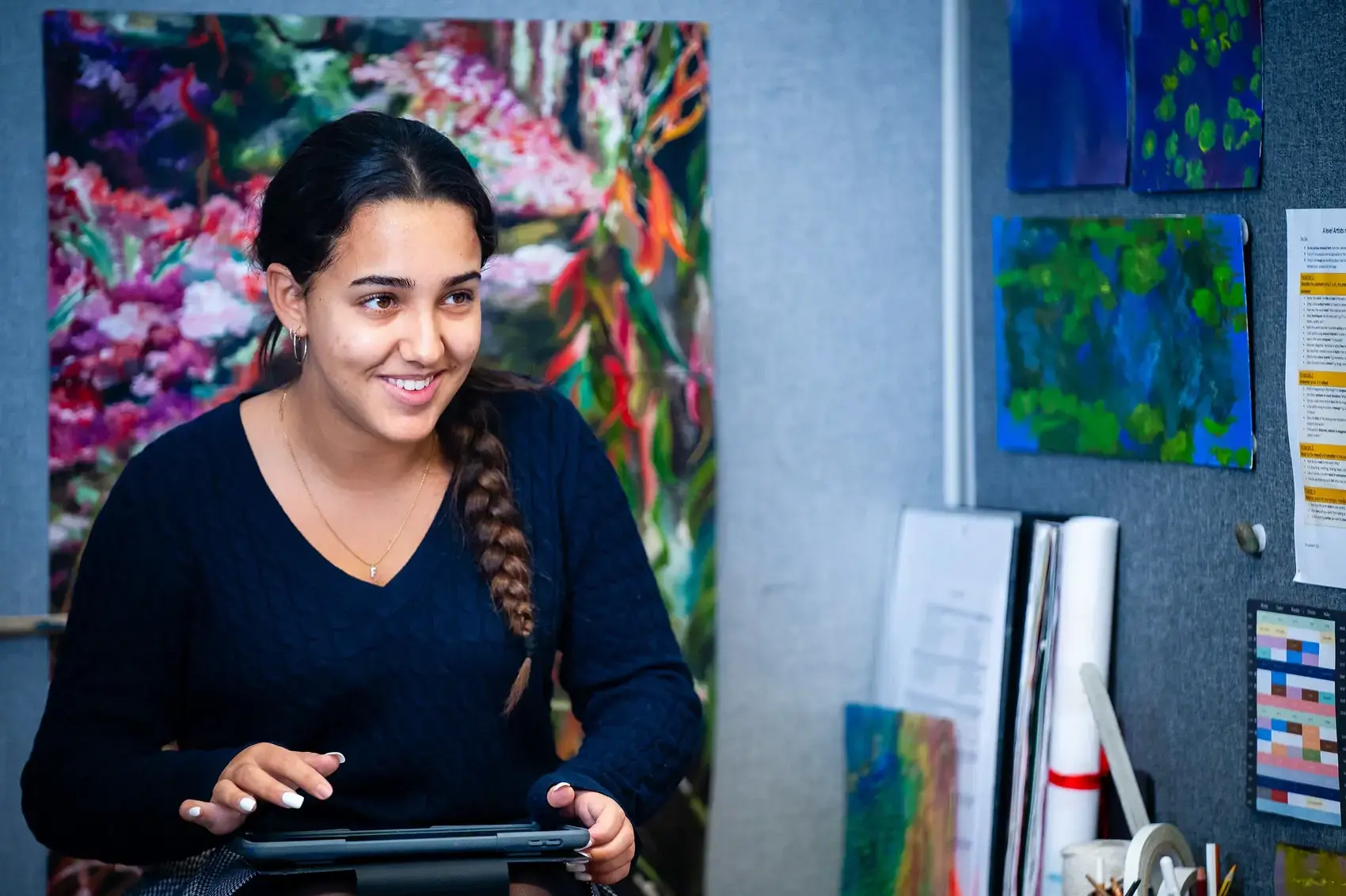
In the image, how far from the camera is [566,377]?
88.3 inches

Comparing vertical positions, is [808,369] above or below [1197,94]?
below

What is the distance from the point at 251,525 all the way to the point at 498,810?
0.42 metres

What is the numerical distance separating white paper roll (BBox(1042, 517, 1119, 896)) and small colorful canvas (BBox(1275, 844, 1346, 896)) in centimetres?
29

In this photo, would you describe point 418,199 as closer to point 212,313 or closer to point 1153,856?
point 212,313

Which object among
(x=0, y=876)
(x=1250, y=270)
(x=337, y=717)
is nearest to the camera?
(x=337, y=717)

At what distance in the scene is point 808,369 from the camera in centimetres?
239

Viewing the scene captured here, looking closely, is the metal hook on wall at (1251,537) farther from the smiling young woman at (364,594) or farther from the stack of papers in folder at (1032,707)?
the smiling young woman at (364,594)

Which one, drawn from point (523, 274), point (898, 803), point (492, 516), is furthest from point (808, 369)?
point (492, 516)

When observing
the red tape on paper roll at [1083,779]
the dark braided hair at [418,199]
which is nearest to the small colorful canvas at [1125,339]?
the red tape on paper roll at [1083,779]

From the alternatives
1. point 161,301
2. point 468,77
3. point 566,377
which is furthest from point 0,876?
point 468,77

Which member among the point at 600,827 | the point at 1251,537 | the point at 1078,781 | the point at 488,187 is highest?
the point at 488,187

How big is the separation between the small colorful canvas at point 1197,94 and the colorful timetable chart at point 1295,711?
0.56 m

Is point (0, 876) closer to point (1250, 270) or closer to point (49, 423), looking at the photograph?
point (49, 423)

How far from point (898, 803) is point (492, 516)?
1.03m
